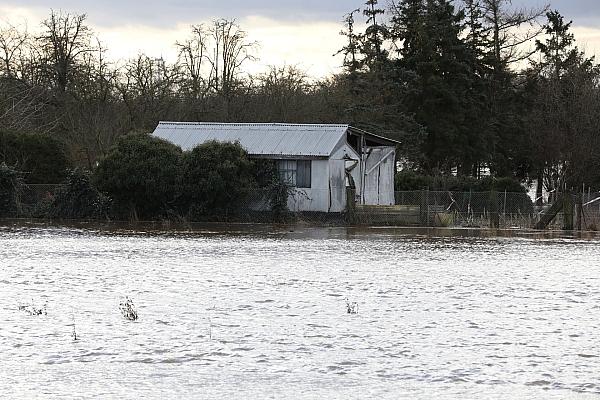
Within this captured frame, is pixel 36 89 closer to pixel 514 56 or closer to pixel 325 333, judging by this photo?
pixel 514 56

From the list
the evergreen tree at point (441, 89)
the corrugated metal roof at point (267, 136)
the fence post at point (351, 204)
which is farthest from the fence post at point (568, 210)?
the evergreen tree at point (441, 89)

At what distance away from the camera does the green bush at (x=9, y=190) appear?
145ft

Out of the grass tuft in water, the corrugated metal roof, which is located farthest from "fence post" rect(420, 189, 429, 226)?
the grass tuft in water

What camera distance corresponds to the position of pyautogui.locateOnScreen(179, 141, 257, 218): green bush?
41.4 m

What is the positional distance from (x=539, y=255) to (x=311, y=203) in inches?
707

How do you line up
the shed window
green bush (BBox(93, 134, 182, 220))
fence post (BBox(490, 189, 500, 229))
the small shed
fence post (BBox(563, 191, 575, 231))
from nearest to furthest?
fence post (BBox(563, 191, 575, 231))
fence post (BBox(490, 189, 500, 229))
green bush (BBox(93, 134, 182, 220))
the small shed
the shed window

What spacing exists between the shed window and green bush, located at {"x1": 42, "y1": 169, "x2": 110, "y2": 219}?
288 inches

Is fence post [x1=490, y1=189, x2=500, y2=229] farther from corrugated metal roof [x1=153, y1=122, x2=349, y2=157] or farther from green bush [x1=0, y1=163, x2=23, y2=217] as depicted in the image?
green bush [x1=0, y1=163, x2=23, y2=217]

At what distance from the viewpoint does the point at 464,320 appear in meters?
14.7

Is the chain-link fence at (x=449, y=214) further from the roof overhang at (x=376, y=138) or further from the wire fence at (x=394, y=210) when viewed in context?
the roof overhang at (x=376, y=138)

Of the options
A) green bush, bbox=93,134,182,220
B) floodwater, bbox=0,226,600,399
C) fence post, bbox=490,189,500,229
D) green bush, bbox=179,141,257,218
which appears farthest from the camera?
green bush, bbox=93,134,182,220

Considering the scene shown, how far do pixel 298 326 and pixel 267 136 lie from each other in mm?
32365

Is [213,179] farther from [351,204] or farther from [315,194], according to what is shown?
[351,204]

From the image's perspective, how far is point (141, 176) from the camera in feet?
136
